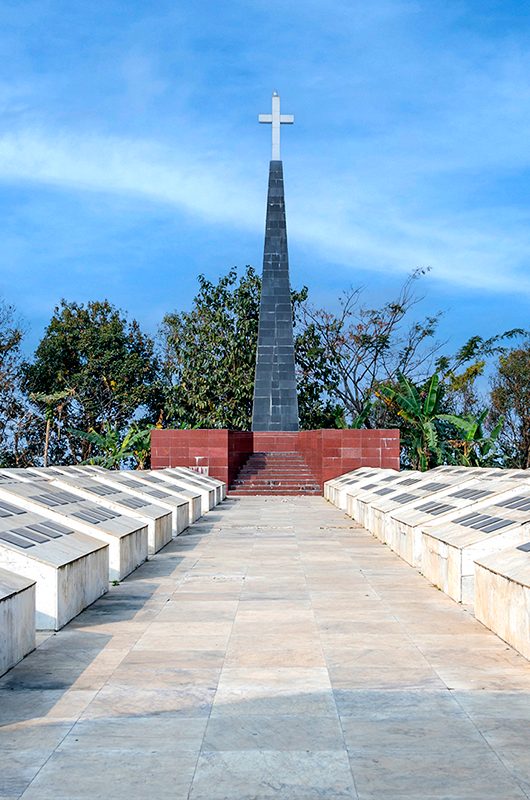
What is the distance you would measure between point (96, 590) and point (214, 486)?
15204 mm

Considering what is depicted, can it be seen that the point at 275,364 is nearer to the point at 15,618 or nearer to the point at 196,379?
the point at 196,379

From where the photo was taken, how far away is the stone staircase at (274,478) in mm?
29078

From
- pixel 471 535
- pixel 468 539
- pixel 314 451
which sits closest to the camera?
pixel 468 539

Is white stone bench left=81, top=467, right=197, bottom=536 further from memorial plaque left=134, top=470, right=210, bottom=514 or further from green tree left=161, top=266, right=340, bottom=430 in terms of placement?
green tree left=161, top=266, right=340, bottom=430

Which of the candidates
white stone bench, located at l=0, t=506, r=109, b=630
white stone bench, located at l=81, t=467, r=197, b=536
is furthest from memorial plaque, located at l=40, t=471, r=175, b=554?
white stone bench, located at l=0, t=506, r=109, b=630

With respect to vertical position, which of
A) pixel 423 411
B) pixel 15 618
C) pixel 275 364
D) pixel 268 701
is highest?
pixel 275 364

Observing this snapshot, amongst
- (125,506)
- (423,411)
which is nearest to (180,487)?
(125,506)

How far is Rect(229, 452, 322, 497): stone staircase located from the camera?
1145 inches

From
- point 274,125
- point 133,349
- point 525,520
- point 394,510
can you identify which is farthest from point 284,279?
point 525,520

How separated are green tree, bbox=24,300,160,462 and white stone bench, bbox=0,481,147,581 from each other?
97.2ft

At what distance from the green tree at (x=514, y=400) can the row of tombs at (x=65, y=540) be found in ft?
86.5

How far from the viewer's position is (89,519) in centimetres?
1048

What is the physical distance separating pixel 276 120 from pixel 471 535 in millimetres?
31174

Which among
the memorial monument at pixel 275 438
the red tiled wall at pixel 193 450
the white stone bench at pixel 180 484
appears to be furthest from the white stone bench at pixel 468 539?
the red tiled wall at pixel 193 450
